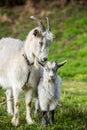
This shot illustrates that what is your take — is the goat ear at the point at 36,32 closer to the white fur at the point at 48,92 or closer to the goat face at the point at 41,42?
the goat face at the point at 41,42

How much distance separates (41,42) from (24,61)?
0.71m

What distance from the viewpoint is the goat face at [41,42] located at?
10.1 metres

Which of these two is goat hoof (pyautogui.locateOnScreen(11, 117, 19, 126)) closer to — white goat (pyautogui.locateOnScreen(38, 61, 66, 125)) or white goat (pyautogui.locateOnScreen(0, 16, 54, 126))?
white goat (pyautogui.locateOnScreen(0, 16, 54, 126))

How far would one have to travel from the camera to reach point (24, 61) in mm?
10664

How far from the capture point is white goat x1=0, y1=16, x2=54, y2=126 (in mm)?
10203

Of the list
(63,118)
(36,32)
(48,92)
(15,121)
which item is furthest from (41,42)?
(63,118)

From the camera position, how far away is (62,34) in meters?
31.6

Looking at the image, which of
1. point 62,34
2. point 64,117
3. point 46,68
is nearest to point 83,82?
point 62,34

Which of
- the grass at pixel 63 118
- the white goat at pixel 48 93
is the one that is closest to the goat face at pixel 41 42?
the white goat at pixel 48 93

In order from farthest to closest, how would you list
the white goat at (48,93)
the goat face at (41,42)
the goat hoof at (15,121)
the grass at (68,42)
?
the grass at (68,42) → the goat hoof at (15,121) → the white goat at (48,93) → the goat face at (41,42)

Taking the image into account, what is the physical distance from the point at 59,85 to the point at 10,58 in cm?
120

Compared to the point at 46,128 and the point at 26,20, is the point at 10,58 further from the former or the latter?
the point at 26,20

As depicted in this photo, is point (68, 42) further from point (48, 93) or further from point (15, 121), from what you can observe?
point (48, 93)

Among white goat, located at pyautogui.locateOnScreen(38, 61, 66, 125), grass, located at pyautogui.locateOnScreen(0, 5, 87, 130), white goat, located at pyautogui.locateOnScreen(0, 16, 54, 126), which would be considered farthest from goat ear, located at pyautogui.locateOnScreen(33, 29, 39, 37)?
grass, located at pyautogui.locateOnScreen(0, 5, 87, 130)
